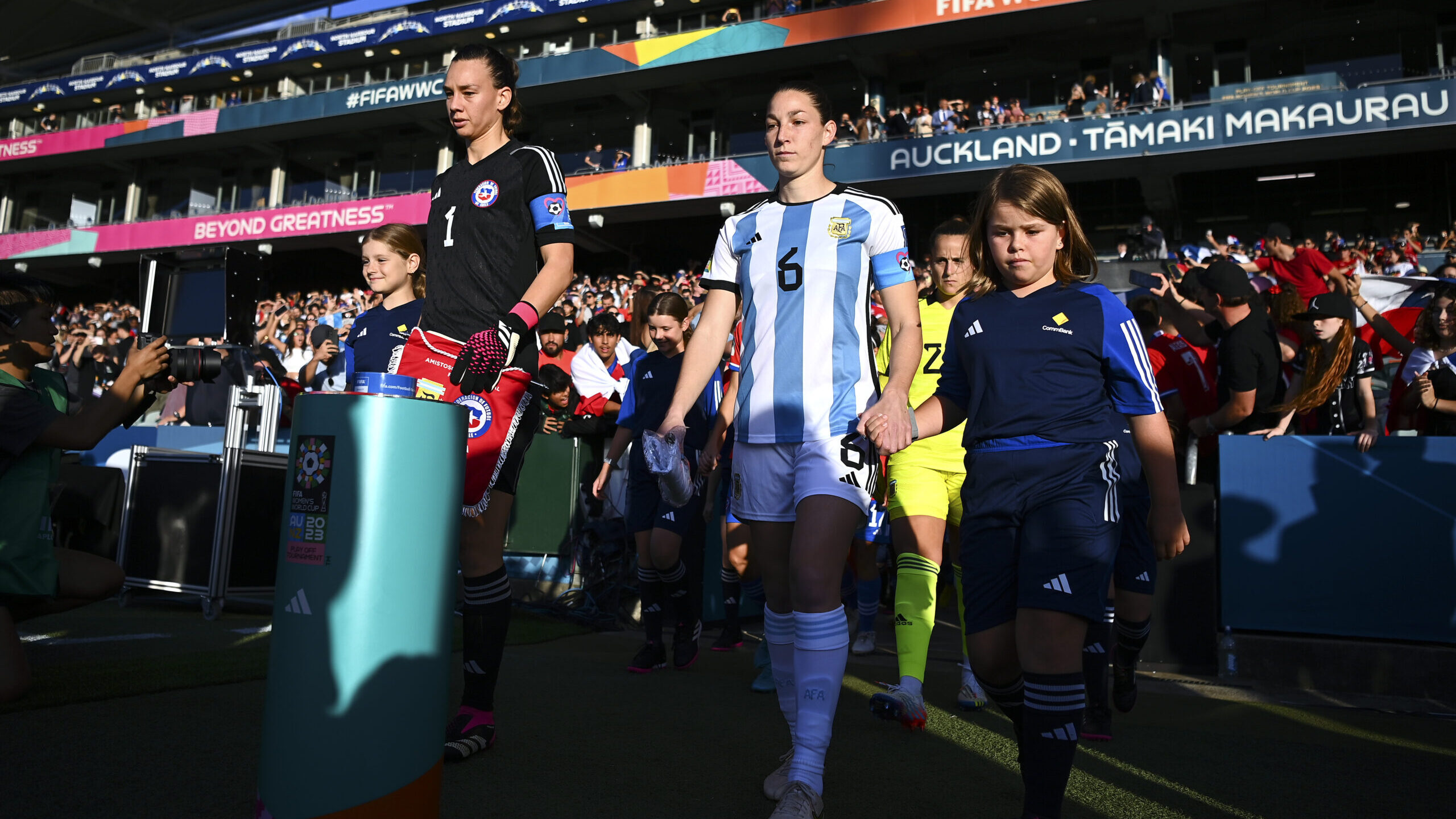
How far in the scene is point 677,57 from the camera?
27.7 metres

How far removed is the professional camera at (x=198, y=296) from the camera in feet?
10.9

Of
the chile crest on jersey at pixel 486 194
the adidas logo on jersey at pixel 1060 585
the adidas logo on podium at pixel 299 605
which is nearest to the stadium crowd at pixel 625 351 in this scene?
the adidas logo on podium at pixel 299 605

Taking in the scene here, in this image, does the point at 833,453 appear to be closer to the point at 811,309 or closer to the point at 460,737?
the point at 811,309

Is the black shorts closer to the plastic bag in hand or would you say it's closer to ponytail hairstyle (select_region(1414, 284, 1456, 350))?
the plastic bag in hand

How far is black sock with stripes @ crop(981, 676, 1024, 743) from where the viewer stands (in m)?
2.39

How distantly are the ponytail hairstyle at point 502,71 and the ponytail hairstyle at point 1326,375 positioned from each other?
4325 millimetres

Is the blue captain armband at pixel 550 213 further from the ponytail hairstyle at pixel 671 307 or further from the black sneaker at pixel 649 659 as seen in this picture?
the black sneaker at pixel 649 659

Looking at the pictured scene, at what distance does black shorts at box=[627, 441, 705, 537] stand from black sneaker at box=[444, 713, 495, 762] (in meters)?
2.06

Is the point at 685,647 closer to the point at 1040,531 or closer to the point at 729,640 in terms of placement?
the point at 729,640

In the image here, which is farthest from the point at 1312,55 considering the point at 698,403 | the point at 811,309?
the point at 811,309

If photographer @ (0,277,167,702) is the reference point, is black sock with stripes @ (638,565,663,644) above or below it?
below

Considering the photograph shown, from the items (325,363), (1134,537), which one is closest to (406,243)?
(1134,537)

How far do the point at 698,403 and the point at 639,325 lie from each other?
1.05 meters

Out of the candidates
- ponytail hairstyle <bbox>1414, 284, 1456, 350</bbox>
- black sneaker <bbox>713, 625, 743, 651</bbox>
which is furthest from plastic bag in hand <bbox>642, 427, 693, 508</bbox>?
ponytail hairstyle <bbox>1414, 284, 1456, 350</bbox>
